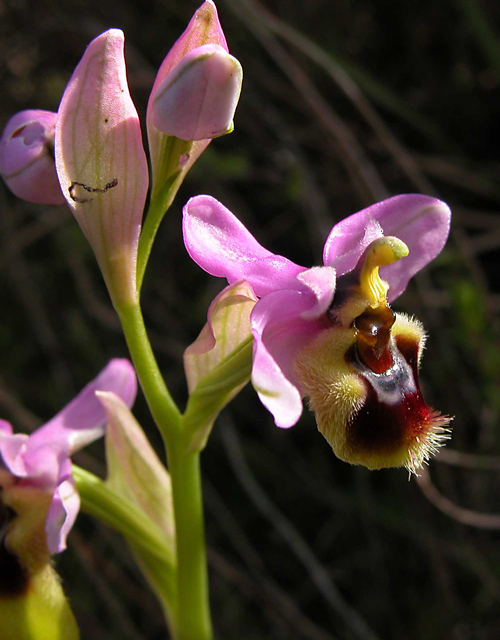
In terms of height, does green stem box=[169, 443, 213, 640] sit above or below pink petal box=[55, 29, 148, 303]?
below

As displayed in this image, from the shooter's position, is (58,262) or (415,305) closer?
(415,305)

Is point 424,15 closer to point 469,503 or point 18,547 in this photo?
point 469,503

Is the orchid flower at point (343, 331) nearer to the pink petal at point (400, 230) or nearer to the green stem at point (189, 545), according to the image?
the pink petal at point (400, 230)

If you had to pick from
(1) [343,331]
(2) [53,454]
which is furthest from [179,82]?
(2) [53,454]

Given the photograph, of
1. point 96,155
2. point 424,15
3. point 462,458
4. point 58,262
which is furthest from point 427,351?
point 96,155

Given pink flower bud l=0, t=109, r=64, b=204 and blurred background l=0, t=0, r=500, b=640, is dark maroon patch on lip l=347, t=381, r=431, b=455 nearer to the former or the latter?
pink flower bud l=0, t=109, r=64, b=204

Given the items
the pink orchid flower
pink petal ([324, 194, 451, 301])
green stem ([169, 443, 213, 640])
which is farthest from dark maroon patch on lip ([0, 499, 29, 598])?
pink petal ([324, 194, 451, 301])

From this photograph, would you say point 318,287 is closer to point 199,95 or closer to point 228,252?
point 228,252
